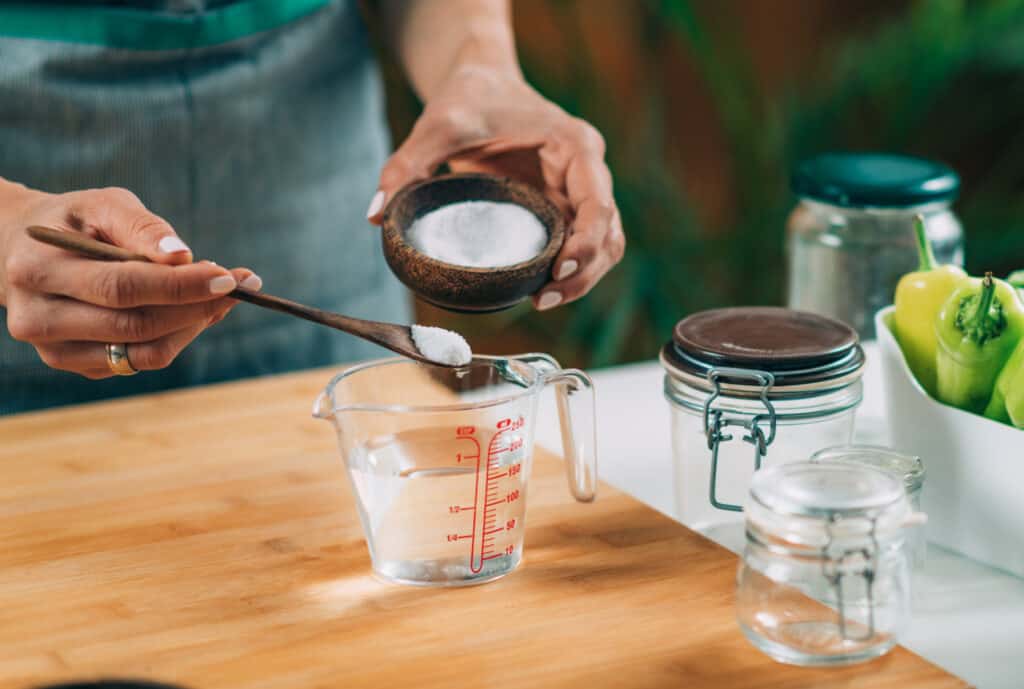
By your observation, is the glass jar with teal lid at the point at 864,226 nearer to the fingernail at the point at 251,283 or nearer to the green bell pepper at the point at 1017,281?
the green bell pepper at the point at 1017,281

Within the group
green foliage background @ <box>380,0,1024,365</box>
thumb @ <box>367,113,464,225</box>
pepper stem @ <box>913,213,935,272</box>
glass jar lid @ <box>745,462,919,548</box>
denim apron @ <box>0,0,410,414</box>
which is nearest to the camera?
glass jar lid @ <box>745,462,919,548</box>

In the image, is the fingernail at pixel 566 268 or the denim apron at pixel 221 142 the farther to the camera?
the denim apron at pixel 221 142

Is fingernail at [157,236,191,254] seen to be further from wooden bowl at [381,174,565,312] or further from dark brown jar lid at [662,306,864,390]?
dark brown jar lid at [662,306,864,390]

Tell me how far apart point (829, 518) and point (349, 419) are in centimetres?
35

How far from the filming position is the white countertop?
83 centimetres

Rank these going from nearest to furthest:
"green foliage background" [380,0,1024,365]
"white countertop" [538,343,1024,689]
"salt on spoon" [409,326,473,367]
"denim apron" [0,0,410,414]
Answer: "white countertop" [538,343,1024,689] → "salt on spoon" [409,326,473,367] → "denim apron" [0,0,410,414] → "green foliage background" [380,0,1024,365]

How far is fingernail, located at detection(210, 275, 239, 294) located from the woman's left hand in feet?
0.96

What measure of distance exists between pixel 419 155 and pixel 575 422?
405 mm

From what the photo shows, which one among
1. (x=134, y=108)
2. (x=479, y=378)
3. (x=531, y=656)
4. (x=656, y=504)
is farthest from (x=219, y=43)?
(x=531, y=656)

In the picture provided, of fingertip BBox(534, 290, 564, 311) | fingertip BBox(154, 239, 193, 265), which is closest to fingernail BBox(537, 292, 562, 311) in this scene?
fingertip BBox(534, 290, 564, 311)

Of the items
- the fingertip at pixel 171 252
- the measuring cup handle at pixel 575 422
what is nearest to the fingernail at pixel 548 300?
the measuring cup handle at pixel 575 422

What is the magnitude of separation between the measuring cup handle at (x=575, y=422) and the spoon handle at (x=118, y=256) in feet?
0.49

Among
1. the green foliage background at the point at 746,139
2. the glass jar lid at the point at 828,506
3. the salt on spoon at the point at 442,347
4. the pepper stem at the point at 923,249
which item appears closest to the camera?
the glass jar lid at the point at 828,506

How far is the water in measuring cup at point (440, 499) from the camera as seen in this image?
35.0 inches
